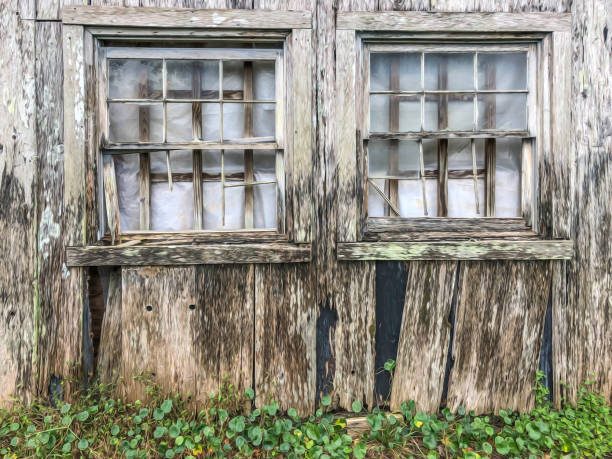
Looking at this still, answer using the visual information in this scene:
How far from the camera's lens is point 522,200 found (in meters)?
2.76

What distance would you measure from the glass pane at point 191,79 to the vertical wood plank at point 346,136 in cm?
88

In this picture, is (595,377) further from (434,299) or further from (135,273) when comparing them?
(135,273)

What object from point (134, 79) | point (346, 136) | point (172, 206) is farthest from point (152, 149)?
point (346, 136)

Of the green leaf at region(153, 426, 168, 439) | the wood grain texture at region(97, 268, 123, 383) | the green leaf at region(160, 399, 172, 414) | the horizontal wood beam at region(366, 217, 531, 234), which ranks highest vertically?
the horizontal wood beam at region(366, 217, 531, 234)

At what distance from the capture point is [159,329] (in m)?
2.55

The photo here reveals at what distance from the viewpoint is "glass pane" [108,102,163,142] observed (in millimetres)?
2686

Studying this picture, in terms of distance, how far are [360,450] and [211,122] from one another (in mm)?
2378

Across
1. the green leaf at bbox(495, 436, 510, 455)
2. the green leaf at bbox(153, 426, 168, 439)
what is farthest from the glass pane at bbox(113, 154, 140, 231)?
the green leaf at bbox(495, 436, 510, 455)

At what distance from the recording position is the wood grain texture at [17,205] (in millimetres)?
2498

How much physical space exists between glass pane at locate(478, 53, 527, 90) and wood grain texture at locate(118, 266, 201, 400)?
252 cm

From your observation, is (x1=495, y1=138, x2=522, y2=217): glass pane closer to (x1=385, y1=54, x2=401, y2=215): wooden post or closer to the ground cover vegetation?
(x1=385, y1=54, x2=401, y2=215): wooden post

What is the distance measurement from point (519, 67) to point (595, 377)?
2.28 metres

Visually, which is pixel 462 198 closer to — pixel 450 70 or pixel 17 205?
pixel 450 70

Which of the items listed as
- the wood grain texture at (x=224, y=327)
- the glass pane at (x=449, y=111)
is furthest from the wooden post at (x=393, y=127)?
the wood grain texture at (x=224, y=327)
